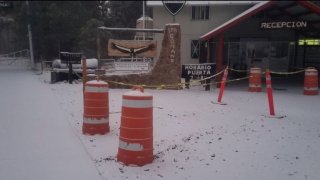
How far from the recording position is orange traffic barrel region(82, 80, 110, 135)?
7.77 meters

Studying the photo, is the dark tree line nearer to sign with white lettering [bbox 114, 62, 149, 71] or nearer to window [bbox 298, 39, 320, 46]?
sign with white lettering [bbox 114, 62, 149, 71]

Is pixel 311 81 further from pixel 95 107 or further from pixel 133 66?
pixel 95 107

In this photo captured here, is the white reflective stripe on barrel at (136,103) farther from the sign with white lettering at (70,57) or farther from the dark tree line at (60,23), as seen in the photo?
the dark tree line at (60,23)

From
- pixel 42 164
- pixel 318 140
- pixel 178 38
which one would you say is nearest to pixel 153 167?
pixel 42 164

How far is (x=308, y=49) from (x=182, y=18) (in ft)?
28.2

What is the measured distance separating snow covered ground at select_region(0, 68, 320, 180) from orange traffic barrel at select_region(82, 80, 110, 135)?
0.21 m

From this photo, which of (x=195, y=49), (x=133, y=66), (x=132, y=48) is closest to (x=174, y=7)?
(x=132, y=48)

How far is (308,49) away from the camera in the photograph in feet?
77.0

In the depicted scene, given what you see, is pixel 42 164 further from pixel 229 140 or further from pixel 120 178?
pixel 229 140

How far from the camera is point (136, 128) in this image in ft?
19.5

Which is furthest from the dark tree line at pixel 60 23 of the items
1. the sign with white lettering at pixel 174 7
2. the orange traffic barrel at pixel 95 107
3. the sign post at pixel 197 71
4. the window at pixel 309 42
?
the orange traffic barrel at pixel 95 107

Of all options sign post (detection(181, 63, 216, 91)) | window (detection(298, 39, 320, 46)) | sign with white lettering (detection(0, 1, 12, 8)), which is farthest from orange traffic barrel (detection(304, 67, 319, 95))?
sign with white lettering (detection(0, 1, 12, 8))

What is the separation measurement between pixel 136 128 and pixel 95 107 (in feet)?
6.99

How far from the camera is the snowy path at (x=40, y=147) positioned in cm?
562
